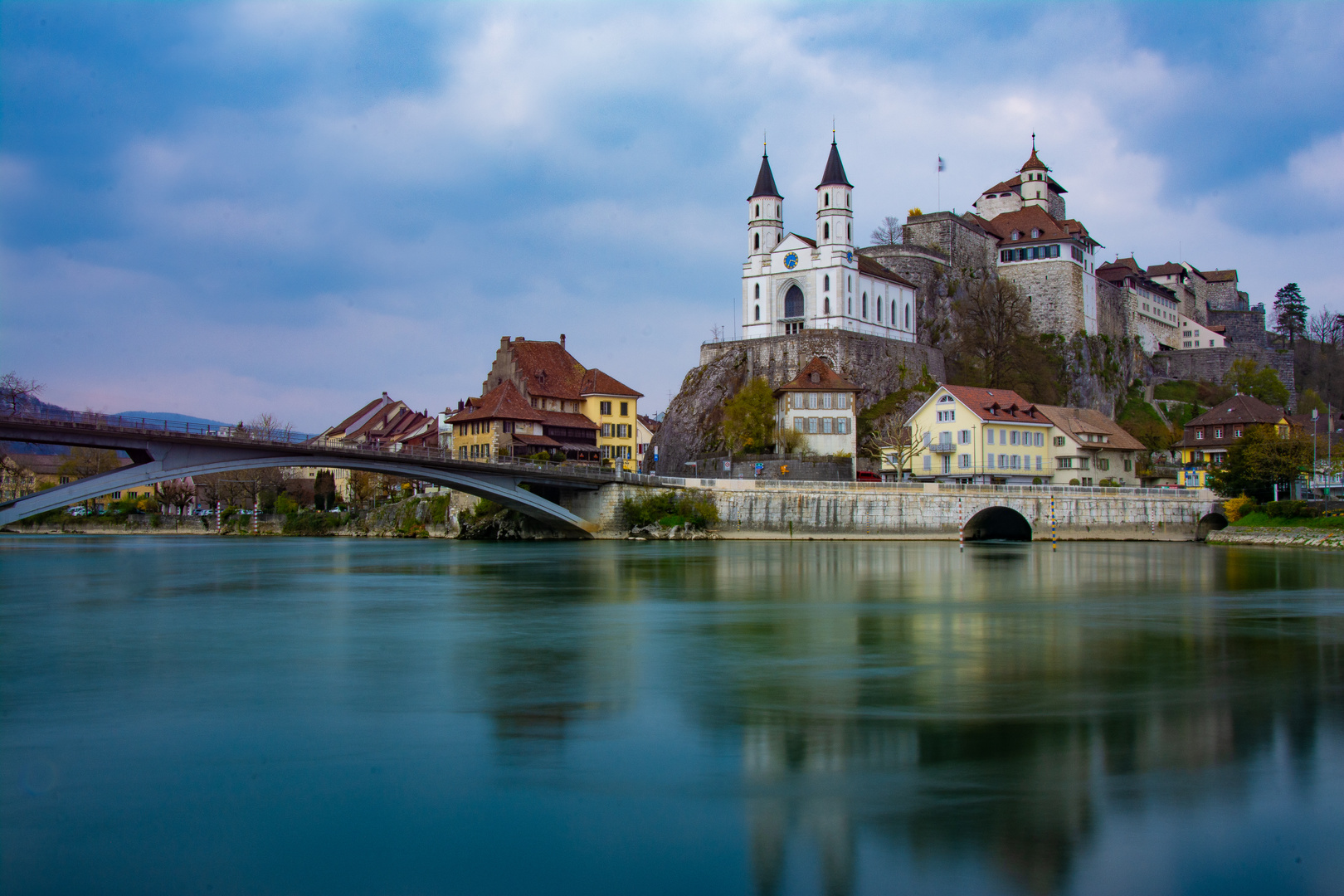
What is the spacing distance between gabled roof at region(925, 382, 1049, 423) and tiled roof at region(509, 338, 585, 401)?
25.9 m

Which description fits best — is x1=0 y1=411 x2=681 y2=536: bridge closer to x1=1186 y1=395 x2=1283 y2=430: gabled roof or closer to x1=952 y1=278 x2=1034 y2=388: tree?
x1=952 y1=278 x2=1034 y2=388: tree

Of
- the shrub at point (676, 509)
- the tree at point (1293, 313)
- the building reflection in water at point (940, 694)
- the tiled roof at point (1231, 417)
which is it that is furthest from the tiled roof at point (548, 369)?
the tree at point (1293, 313)

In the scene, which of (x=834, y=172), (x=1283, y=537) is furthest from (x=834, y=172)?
A: (x=1283, y=537)

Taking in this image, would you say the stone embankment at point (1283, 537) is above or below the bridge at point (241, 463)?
below

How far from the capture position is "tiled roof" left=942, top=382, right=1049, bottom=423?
6638 cm

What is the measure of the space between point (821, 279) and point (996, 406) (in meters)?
19.1

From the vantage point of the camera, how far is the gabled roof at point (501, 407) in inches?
2741

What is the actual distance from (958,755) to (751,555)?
37097 mm

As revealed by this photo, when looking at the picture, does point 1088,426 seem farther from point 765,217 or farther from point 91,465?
point 91,465

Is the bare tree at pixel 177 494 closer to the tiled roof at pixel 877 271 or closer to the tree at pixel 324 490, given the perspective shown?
the tree at pixel 324 490

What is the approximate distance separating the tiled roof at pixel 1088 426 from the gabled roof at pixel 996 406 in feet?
3.97

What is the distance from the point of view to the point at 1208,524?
5862 cm

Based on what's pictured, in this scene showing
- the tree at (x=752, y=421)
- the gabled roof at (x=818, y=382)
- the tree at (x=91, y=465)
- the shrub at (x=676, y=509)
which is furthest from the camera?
the tree at (x=91, y=465)

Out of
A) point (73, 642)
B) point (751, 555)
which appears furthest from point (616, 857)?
point (751, 555)
